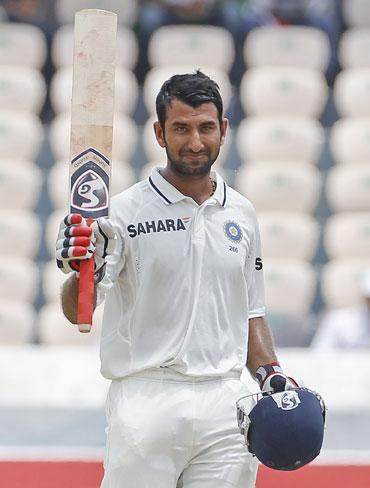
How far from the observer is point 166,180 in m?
3.84

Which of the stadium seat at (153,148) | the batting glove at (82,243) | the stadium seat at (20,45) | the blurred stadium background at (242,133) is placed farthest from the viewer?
the stadium seat at (20,45)

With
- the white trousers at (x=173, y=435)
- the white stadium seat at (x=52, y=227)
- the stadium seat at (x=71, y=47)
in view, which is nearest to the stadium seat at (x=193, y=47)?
the stadium seat at (x=71, y=47)

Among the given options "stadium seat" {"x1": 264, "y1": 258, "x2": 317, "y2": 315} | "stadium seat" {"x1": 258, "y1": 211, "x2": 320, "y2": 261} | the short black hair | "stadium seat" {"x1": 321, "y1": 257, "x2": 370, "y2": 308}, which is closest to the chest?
the short black hair

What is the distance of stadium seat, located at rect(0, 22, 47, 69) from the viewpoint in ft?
30.5

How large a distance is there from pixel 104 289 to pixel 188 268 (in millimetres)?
234

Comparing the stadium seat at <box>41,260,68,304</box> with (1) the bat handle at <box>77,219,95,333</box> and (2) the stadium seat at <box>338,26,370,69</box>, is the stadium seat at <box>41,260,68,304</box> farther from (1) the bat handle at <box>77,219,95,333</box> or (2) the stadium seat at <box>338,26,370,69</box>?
(1) the bat handle at <box>77,219,95,333</box>

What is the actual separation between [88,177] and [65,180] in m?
4.80

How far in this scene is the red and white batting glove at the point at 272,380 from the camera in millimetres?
3781

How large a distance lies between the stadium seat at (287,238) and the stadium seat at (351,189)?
0.30 meters

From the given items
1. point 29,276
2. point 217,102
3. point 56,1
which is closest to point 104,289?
point 217,102

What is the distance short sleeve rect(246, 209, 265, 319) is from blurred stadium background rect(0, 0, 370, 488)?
297 centimetres

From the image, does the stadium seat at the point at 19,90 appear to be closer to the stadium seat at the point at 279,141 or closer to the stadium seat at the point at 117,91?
the stadium seat at the point at 117,91

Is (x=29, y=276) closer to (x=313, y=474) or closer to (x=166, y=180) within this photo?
(x=313, y=474)

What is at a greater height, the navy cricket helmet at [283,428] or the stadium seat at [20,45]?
the stadium seat at [20,45]
